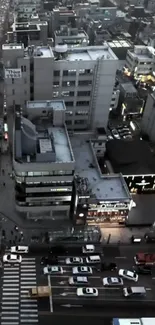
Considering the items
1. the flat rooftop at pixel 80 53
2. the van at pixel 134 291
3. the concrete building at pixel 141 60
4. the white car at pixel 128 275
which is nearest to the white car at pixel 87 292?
the van at pixel 134 291

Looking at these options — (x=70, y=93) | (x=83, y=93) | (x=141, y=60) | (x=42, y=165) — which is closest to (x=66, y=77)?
(x=70, y=93)

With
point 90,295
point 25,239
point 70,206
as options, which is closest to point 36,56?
point 70,206

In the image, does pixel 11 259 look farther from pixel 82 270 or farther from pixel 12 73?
pixel 12 73

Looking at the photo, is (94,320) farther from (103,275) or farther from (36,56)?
(36,56)

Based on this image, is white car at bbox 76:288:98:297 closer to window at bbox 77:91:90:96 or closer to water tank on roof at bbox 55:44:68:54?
window at bbox 77:91:90:96

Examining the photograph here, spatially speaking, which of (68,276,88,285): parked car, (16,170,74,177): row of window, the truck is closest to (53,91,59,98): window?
(16,170,74,177): row of window
